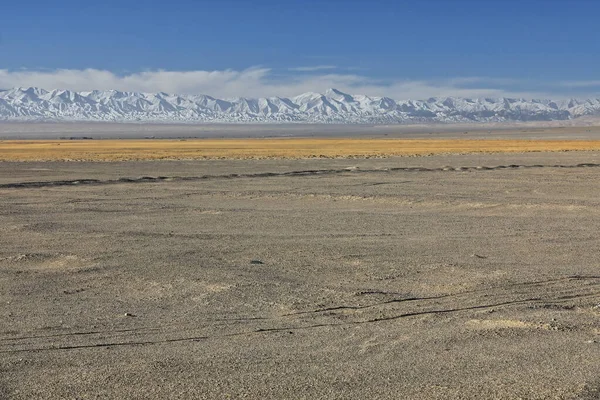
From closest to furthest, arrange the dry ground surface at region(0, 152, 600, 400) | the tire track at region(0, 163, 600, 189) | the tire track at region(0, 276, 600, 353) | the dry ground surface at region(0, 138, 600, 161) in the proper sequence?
the dry ground surface at region(0, 152, 600, 400) < the tire track at region(0, 276, 600, 353) < the tire track at region(0, 163, 600, 189) < the dry ground surface at region(0, 138, 600, 161)

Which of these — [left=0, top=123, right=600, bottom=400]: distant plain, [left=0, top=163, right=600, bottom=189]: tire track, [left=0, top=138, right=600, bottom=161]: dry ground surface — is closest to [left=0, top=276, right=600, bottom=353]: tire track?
[left=0, top=123, right=600, bottom=400]: distant plain

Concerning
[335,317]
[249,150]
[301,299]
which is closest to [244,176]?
[301,299]

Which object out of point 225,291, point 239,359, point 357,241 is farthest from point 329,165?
point 239,359

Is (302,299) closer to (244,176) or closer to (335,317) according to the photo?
(335,317)

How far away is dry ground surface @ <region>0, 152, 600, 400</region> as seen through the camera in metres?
6.51

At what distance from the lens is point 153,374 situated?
6.61 metres

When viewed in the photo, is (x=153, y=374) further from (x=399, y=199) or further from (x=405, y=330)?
(x=399, y=199)

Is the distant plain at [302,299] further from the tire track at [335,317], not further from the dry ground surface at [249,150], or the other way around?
the dry ground surface at [249,150]

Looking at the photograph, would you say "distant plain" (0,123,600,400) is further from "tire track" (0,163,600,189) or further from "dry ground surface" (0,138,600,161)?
"dry ground surface" (0,138,600,161)

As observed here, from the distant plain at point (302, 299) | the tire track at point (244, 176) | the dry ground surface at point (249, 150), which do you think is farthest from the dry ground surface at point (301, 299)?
the dry ground surface at point (249, 150)

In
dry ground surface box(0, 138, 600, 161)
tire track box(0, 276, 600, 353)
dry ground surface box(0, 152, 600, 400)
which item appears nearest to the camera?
dry ground surface box(0, 152, 600, 400)

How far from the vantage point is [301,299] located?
9398 millimetres

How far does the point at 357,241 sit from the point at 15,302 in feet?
21.1

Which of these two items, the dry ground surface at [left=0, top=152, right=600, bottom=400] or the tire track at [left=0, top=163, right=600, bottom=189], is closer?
the dry ground surface at [left=0, top=152, right=600, bottom=400]
